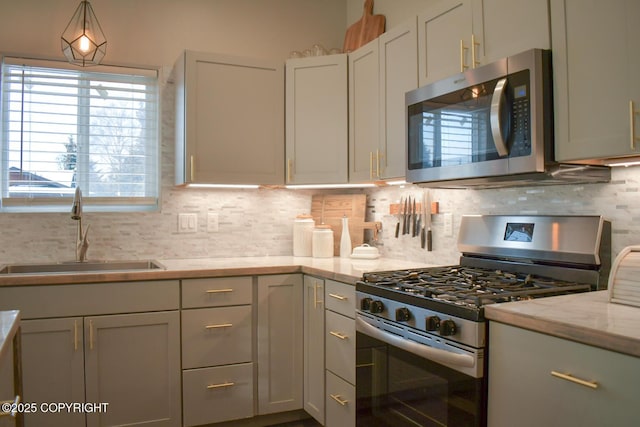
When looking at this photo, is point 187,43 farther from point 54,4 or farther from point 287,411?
point 287,411

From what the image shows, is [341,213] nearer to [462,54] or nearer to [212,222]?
[212,222]

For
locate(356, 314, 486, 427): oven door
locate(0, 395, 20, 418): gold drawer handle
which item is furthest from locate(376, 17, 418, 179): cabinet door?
locate(0, 395, 20, 418): gold drawer handle

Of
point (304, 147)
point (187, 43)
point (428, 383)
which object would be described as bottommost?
point (428, 383)

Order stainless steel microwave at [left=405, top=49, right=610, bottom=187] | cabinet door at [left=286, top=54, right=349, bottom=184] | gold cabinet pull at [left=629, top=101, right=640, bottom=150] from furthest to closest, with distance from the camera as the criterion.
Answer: cabinet door at [left=286, top=54, right=349, bottom=184]
stainless steel microwave at [left=405, top=49, right=610, bottom=187]
gold cabinet pull at [left=629, top=101, right=640, bottom=150]

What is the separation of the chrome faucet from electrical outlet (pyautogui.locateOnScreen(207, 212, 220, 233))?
2.34 feet

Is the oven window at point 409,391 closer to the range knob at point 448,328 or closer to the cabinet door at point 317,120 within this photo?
the range knob at point 448,328

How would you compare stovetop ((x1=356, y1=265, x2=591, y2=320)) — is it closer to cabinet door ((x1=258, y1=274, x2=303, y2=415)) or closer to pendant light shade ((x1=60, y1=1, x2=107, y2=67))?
cabinet door ((x1=258, y1=274, x2=303, y2=415))

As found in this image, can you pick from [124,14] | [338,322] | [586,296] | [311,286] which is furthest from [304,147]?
[586,296]

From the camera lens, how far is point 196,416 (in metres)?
2.54

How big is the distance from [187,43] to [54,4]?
0.76 metres

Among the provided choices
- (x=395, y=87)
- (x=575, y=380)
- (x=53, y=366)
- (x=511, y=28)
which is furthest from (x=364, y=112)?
(x=53, y=366)

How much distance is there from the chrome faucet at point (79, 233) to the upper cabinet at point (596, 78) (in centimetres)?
240

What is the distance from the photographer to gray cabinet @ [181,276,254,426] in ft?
8.29

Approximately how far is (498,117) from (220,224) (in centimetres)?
197
